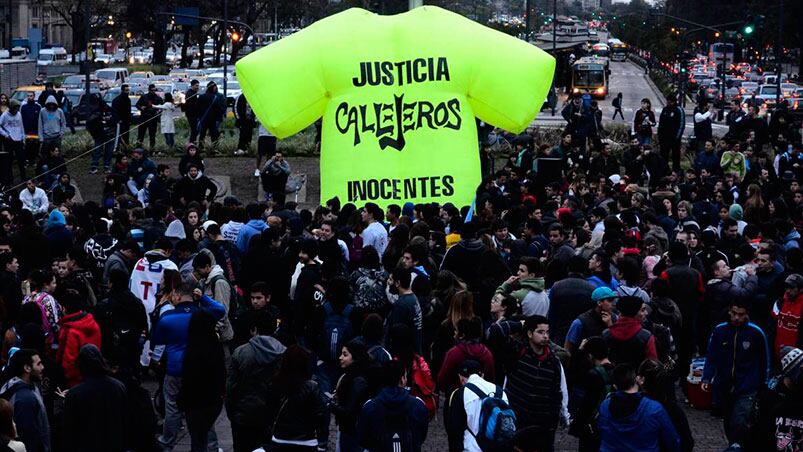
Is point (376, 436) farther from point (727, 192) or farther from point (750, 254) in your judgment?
point (727, 192)

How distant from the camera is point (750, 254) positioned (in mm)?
13078

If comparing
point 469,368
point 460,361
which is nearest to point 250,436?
point 460,361

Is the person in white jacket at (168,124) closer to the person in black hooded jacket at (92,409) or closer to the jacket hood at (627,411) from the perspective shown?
the person in black hooded jacket at (92,409)

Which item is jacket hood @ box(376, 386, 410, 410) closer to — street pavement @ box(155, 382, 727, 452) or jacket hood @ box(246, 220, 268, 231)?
street pavement @ box(155, 382, 727, 452)

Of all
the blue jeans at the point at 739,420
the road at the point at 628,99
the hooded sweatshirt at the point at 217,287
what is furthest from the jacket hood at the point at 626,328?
the road at the point at 628,99

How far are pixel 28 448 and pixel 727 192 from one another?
1135cm

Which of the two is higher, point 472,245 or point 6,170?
point 6,170

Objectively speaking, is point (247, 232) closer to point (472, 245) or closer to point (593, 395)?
point (472, 245)

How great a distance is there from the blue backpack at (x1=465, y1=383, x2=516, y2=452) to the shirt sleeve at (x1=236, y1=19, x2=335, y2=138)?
885 centimetres

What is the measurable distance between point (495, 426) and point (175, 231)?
23.3 ft

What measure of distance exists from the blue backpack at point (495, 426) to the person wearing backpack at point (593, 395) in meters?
0.76

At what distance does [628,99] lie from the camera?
65562 mm

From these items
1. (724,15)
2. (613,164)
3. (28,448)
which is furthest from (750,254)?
(724,15)

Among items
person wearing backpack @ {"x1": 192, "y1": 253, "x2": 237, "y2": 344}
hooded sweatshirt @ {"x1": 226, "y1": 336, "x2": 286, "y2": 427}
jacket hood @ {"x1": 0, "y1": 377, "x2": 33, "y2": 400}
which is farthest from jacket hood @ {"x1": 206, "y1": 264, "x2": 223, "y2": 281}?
jacket hood @ {"x1": 0, "y1": 377, "x2": 33, "y2": 400}
